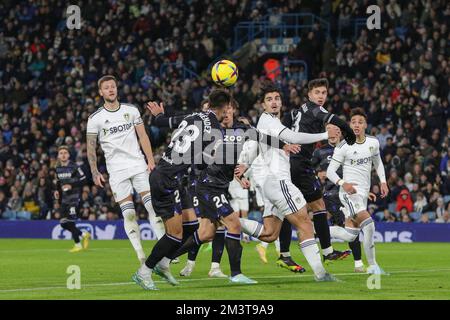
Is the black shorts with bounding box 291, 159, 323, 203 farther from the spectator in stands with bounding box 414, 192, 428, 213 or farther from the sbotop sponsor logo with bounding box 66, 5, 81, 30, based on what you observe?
the sbotop sponsor logo with bounding box 66, 5, 81, 30

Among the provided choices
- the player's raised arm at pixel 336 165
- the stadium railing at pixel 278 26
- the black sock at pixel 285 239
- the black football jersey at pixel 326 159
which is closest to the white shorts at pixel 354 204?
the player's raised arm at pixel 336 165

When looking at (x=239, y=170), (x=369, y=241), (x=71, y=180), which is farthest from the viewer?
(x=71, y=180)

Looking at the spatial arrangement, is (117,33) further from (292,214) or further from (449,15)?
(292,214)

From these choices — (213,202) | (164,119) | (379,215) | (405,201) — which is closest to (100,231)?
(379,215)

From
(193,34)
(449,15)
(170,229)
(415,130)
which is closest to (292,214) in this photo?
(170,229)

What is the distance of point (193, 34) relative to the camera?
35.4 meters

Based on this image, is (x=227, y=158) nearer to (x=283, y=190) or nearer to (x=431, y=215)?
(x=283, y=190)

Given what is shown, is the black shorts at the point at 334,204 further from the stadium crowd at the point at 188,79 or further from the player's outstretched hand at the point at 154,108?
the player's outstretched hand at the point at 154,108

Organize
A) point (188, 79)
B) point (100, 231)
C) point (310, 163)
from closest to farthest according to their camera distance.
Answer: point (310, 163)
point (100, 231)
point (188, 79)

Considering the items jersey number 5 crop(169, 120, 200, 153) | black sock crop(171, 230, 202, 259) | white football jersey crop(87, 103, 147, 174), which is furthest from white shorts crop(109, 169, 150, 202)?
jersey number 5 crop(169, 120, 200, 153)

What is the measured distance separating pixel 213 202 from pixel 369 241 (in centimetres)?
277

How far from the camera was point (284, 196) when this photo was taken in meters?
13.0

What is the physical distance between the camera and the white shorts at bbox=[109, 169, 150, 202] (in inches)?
621

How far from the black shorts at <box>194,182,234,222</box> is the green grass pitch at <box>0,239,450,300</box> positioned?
901mm
